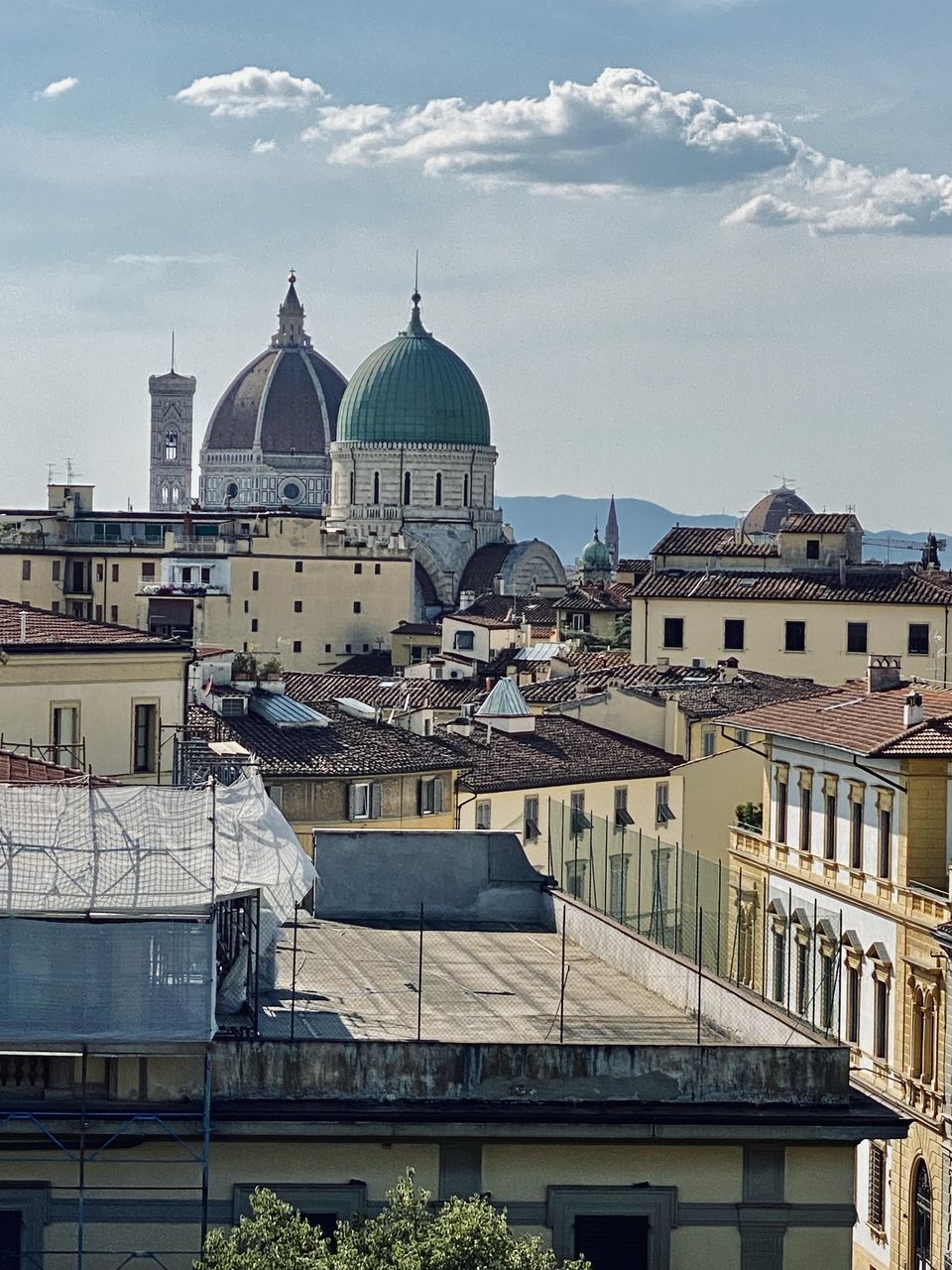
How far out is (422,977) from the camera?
19953 mm

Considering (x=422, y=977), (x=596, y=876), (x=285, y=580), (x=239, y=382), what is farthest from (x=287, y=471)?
(x=422, y=977)

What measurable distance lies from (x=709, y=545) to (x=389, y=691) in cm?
2137

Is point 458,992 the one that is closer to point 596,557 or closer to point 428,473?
point 428,473

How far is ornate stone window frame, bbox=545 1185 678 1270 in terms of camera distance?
51.4 feet

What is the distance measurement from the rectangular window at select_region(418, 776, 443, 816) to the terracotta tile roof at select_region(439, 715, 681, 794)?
0.55m

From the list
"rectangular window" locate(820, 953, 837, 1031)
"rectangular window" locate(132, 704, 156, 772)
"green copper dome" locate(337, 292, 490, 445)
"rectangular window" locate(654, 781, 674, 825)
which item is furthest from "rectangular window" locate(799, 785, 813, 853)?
"green copper dome" locate(337, 292, 490, 445)

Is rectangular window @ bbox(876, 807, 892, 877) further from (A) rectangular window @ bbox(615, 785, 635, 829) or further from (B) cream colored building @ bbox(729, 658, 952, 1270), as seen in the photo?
(A) rectangular window @ bbox(615, 785, 635, 829)

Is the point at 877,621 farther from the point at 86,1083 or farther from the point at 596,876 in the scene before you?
the point at 86,1083

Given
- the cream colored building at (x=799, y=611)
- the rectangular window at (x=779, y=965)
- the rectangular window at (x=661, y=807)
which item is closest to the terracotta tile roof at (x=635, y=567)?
the cream colored building at (x=799, y=611)

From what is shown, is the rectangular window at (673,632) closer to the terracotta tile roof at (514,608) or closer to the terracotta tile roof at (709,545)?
the terracotta tile roof at (709,545)

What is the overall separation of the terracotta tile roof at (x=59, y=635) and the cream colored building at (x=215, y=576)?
4223 cm

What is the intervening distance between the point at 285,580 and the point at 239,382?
113 metres

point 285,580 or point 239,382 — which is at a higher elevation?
point 239,382

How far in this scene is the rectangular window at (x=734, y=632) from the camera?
7238 cm
